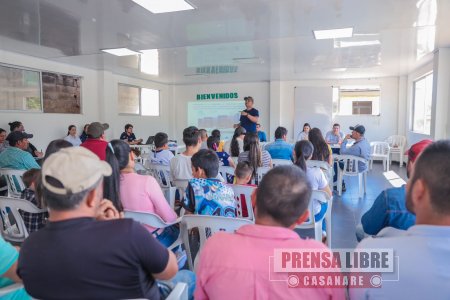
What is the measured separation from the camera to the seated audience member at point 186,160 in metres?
3.36

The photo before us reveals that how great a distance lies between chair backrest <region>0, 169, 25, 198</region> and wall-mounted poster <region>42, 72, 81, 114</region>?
4.16m

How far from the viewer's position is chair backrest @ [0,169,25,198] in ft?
11.5

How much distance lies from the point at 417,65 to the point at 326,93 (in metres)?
2.85

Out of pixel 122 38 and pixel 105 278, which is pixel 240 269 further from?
pixel 122 38

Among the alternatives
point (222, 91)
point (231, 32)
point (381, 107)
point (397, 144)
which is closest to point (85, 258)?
point (231, 32)

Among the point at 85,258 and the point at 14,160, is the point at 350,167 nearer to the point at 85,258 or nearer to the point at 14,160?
the point at 14,160

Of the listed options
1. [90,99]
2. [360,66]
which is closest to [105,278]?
[90,99]

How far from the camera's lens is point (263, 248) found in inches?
40.3

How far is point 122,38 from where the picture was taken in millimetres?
5512

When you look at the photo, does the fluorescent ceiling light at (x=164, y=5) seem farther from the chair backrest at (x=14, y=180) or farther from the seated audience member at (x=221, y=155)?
the chair backrest at (x=14, y=180)

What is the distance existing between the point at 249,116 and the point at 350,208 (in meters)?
2.27

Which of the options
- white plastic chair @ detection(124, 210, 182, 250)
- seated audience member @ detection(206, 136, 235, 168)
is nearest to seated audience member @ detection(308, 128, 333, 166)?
seated audience member @ detection(206, 136, 235, 168)

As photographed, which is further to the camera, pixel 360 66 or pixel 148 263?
pixel 360 66

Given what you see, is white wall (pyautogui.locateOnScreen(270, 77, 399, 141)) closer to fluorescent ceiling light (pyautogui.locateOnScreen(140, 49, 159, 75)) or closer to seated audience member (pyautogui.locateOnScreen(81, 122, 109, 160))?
fluorescent ceiling light (pyautogui.locateOnScreen(140, 49, 159, 75))
